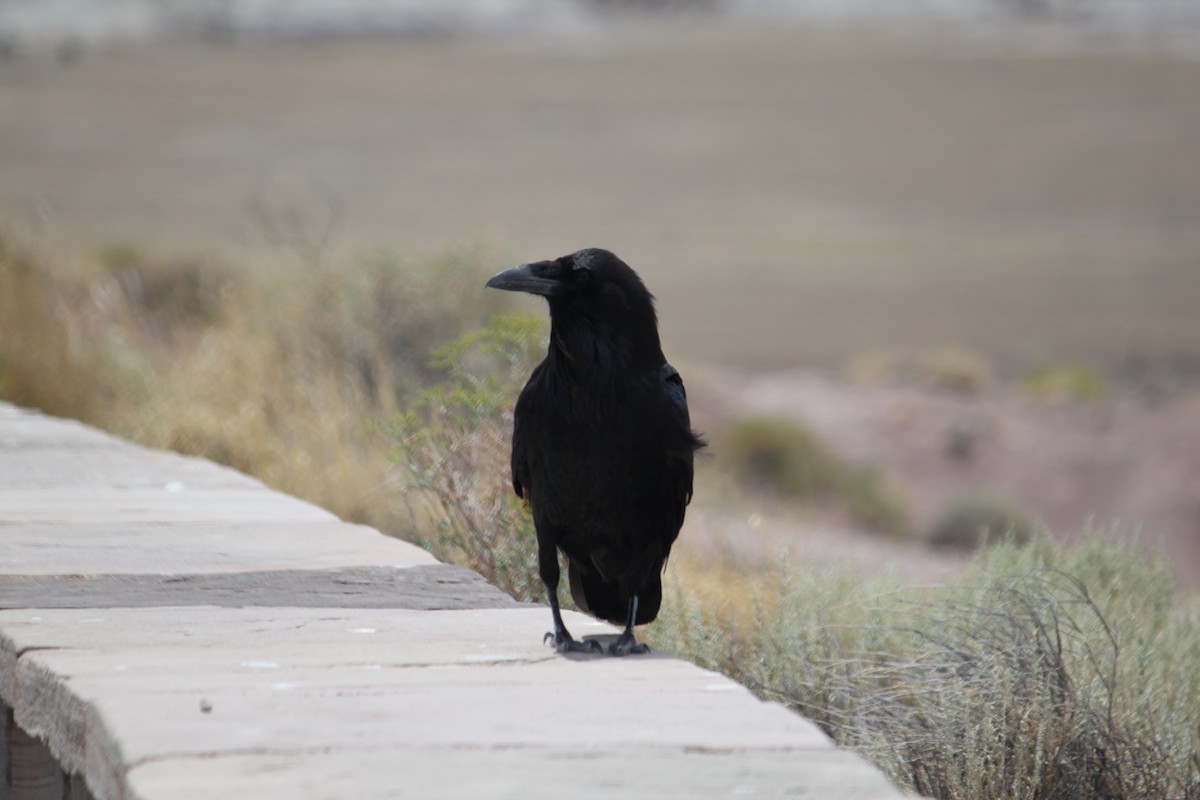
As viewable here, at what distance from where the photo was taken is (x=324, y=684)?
345 centimetres

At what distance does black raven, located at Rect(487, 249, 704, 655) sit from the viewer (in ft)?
13.2

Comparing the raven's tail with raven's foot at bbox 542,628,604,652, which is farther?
the raven's tail

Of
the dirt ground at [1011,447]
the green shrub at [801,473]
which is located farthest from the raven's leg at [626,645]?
the green shrub at [801,473]

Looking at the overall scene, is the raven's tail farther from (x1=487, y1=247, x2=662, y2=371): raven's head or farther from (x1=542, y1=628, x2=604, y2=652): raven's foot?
(x1=487, y1=247, x2=662, y2=371): raven's head

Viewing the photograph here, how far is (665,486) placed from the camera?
4094mm

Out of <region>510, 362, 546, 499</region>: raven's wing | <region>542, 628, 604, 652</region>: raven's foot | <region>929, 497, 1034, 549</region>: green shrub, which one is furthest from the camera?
<region>929, 497, 1034, 549</region>: green shrub

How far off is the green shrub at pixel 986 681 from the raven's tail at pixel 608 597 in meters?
0.62

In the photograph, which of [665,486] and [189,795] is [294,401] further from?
[189,795]

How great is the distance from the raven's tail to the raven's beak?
790 millimetres

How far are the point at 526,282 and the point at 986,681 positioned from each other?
1.76 meters

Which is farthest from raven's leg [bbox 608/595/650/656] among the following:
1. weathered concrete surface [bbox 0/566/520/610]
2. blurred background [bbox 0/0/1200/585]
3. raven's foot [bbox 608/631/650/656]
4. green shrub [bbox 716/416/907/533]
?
green shrub [bbox 716/416/907/533]

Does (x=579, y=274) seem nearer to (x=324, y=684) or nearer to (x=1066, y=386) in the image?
(x=324, y=684)

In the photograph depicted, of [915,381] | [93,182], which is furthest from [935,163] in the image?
[915,381]

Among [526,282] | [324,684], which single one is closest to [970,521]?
[526,282]
